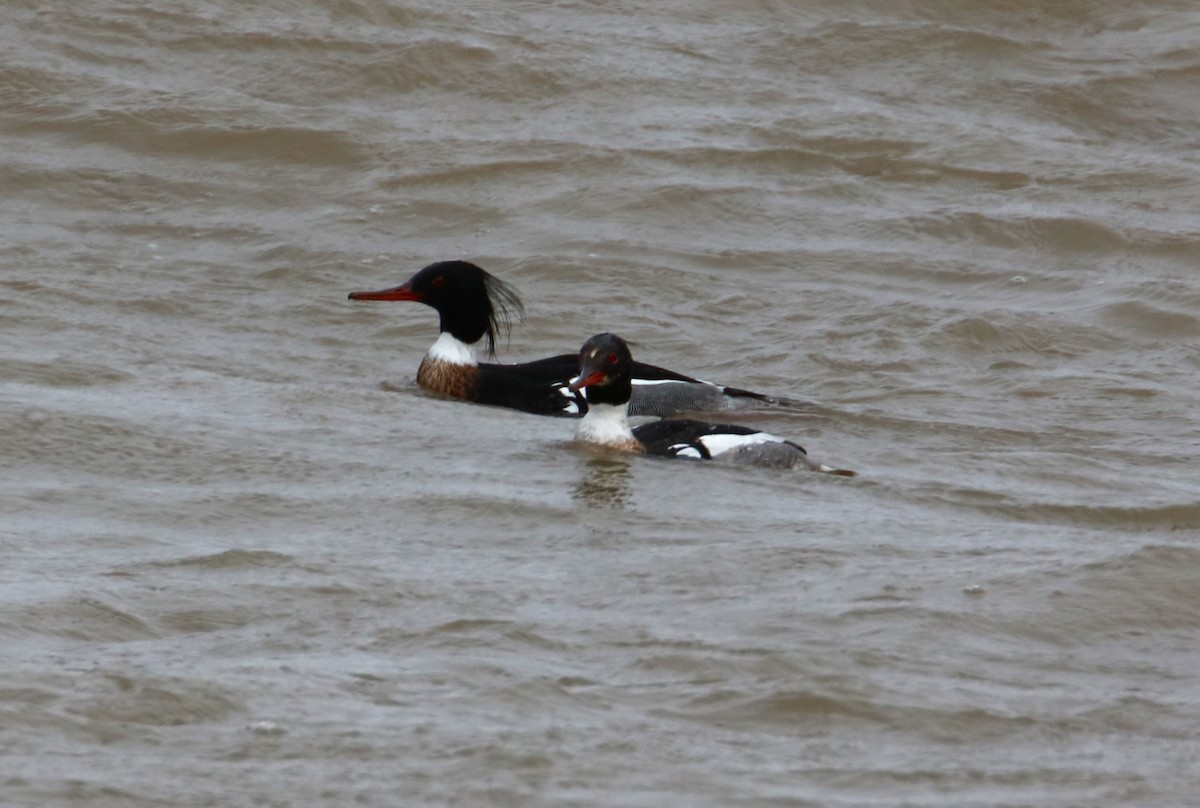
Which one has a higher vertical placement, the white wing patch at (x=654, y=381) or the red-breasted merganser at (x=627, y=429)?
the red-breasted merganser at (x=627, y=429)

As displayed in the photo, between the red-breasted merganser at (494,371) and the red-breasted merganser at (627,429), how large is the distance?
885 millimetres

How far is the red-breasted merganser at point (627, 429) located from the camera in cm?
979

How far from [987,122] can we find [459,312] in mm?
6454

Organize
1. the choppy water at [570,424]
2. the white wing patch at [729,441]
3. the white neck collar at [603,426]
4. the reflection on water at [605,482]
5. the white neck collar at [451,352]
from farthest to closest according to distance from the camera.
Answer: the white neck collar at [451,352], the white neck collar at [603,426], the white wing patch at [729,441], the reflection on water at [605,482], the choppy water at [570,424]

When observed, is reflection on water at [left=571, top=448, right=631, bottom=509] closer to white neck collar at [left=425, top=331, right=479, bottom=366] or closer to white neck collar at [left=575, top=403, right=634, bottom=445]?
white neck collar at [left=575, top=403, right=634, bottom=445]

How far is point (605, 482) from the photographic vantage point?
30.0 feet

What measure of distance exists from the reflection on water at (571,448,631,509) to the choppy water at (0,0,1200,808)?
72 mm

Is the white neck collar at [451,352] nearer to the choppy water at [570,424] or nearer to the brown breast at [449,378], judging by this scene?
the brown breast at [449,378]

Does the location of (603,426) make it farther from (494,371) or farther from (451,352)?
(451,352)

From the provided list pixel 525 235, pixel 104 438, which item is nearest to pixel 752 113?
pixel 525 235

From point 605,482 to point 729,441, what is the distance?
88 cm

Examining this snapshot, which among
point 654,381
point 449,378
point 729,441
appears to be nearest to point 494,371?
point 449,378

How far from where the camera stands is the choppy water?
19.2 ft

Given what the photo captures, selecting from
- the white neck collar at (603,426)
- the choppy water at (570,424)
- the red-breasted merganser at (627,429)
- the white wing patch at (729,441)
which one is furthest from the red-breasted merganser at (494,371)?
the white wing patch at (729,441)
